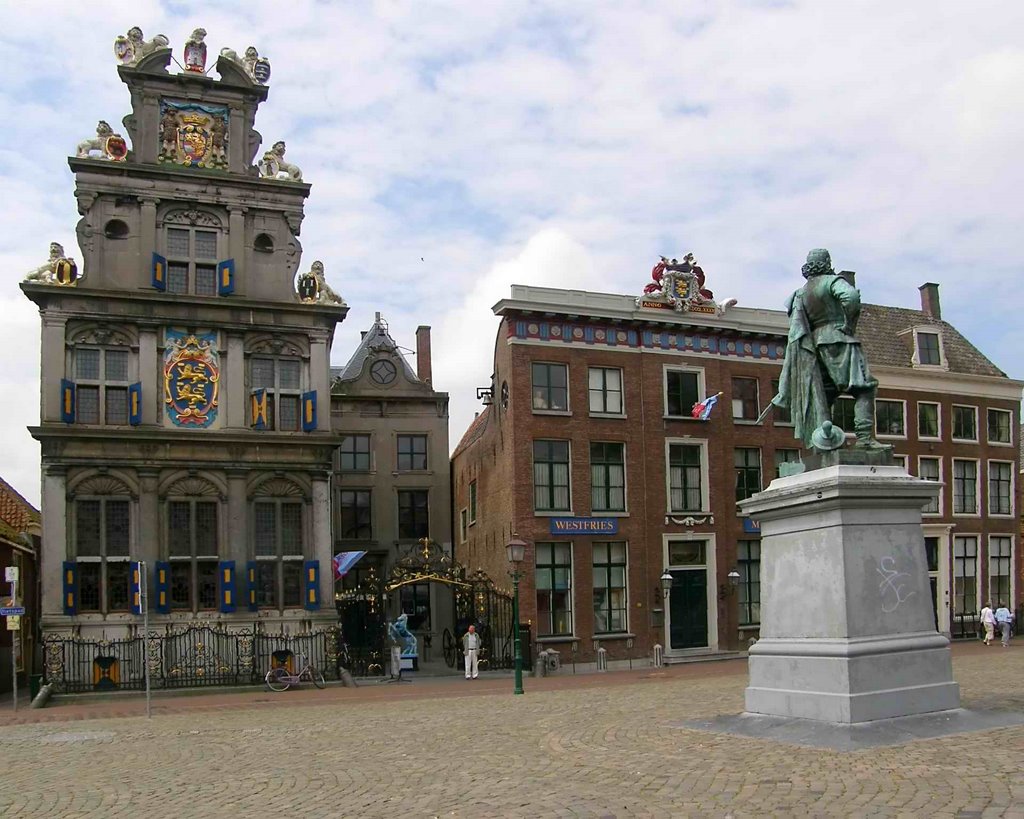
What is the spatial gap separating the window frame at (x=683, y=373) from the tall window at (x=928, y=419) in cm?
1091

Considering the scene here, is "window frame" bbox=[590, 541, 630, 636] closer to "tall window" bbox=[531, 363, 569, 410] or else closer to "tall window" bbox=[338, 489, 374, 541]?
"tall window" bbox=[531, 363, 569, 410]

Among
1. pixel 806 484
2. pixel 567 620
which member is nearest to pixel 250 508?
pixel 567 620

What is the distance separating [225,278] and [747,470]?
19408mm

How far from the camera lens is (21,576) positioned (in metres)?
38.6

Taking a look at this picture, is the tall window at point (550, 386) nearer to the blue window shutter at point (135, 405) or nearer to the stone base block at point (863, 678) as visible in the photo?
the blue window shutter at point (135, 405)

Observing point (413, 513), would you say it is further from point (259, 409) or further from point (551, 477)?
point (259, 409)

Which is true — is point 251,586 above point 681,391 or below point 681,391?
below

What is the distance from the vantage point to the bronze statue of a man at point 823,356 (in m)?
14.8

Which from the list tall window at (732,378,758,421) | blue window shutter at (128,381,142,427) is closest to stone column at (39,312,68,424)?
blue window shutter at (128,381,142,427)

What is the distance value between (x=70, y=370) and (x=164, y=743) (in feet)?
53.5

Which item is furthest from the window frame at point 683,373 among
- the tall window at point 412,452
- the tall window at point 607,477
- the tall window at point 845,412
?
the tall window at point 412,452

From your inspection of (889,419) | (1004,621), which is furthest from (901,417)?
(1004,621)

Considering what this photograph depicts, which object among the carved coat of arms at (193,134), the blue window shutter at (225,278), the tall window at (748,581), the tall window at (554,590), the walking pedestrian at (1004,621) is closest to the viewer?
the blue window shutter at (225,278)

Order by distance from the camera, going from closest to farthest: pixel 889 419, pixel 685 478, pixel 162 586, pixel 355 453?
pixel 162 586
pixel 685 478
pixel 889 419
pixel 355 453
